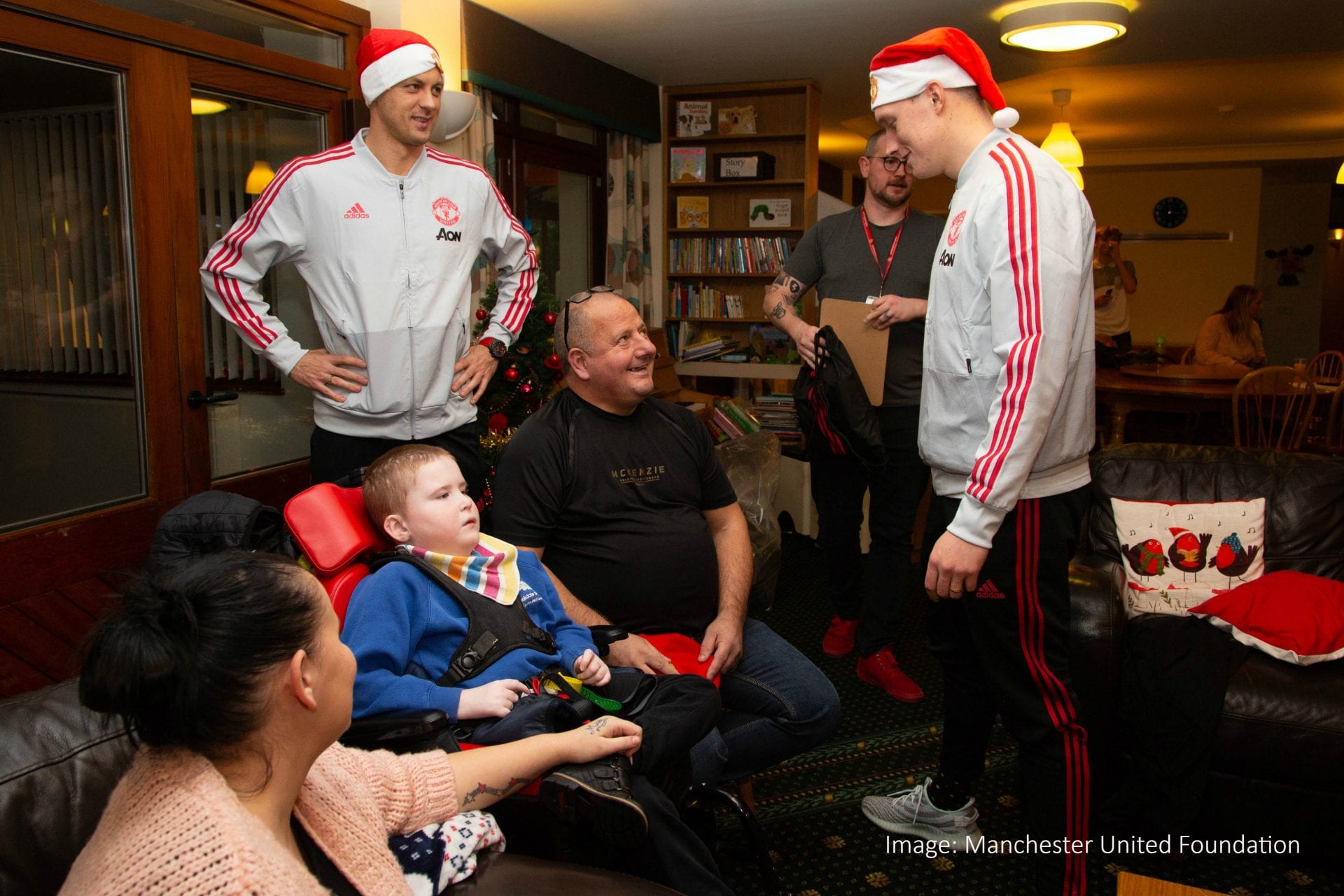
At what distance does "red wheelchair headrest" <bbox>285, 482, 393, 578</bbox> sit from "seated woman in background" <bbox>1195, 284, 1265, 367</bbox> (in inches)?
259

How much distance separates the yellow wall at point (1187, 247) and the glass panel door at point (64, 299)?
36.2 feet

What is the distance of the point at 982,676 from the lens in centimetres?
207

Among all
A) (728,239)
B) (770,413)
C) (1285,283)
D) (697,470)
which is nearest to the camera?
(697,470)

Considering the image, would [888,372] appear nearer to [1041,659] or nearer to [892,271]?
[892,271]

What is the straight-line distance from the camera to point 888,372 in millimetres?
2914

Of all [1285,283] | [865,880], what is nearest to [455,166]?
[865,880]

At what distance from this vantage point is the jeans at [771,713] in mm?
1926

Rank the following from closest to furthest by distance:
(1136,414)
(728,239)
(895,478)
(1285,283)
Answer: (895,478) → (728,239) → (1136,414) → (1285,283)

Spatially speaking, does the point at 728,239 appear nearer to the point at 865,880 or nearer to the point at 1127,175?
the point at 865,880

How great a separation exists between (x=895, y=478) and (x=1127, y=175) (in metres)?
10.0

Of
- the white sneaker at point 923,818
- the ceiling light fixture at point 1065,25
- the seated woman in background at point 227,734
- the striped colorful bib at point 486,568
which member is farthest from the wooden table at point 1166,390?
the seated woman in background at point 227,734

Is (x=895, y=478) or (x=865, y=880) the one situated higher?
(x=895, y=478)

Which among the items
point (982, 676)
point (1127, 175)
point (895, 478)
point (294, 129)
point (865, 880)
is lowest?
point (865, 880)

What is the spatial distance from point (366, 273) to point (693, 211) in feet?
14.2
